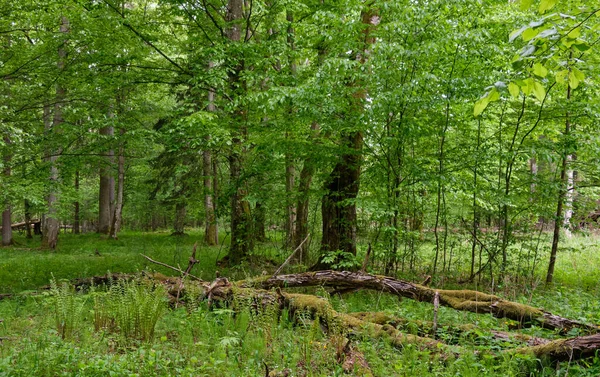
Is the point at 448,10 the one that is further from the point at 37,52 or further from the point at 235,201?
the point at 37,52

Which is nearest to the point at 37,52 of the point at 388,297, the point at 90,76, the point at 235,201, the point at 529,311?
the point at 90,76

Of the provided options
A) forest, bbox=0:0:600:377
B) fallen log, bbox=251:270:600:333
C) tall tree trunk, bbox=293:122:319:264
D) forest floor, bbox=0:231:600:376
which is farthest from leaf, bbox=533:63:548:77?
tall tree trunk, bbox=293:122:319:264

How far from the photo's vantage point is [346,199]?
24.6 feet

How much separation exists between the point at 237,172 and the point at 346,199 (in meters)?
3.63

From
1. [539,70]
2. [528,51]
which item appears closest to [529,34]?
[528,51]

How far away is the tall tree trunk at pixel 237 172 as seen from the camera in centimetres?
934

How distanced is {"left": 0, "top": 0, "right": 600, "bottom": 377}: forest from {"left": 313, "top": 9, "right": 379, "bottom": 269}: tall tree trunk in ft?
0.16

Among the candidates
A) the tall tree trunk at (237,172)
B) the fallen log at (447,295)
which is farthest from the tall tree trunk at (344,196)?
the fallen log at (447,295)

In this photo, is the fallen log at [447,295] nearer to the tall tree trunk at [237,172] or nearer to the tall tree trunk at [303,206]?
the tall tree trunk at [303,206]

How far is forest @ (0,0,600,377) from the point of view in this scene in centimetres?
400

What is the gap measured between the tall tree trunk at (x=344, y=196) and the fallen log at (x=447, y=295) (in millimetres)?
2244

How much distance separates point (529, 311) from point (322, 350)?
105 inches

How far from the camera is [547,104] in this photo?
27.1ft

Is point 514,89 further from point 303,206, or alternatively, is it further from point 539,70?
point 303,206
